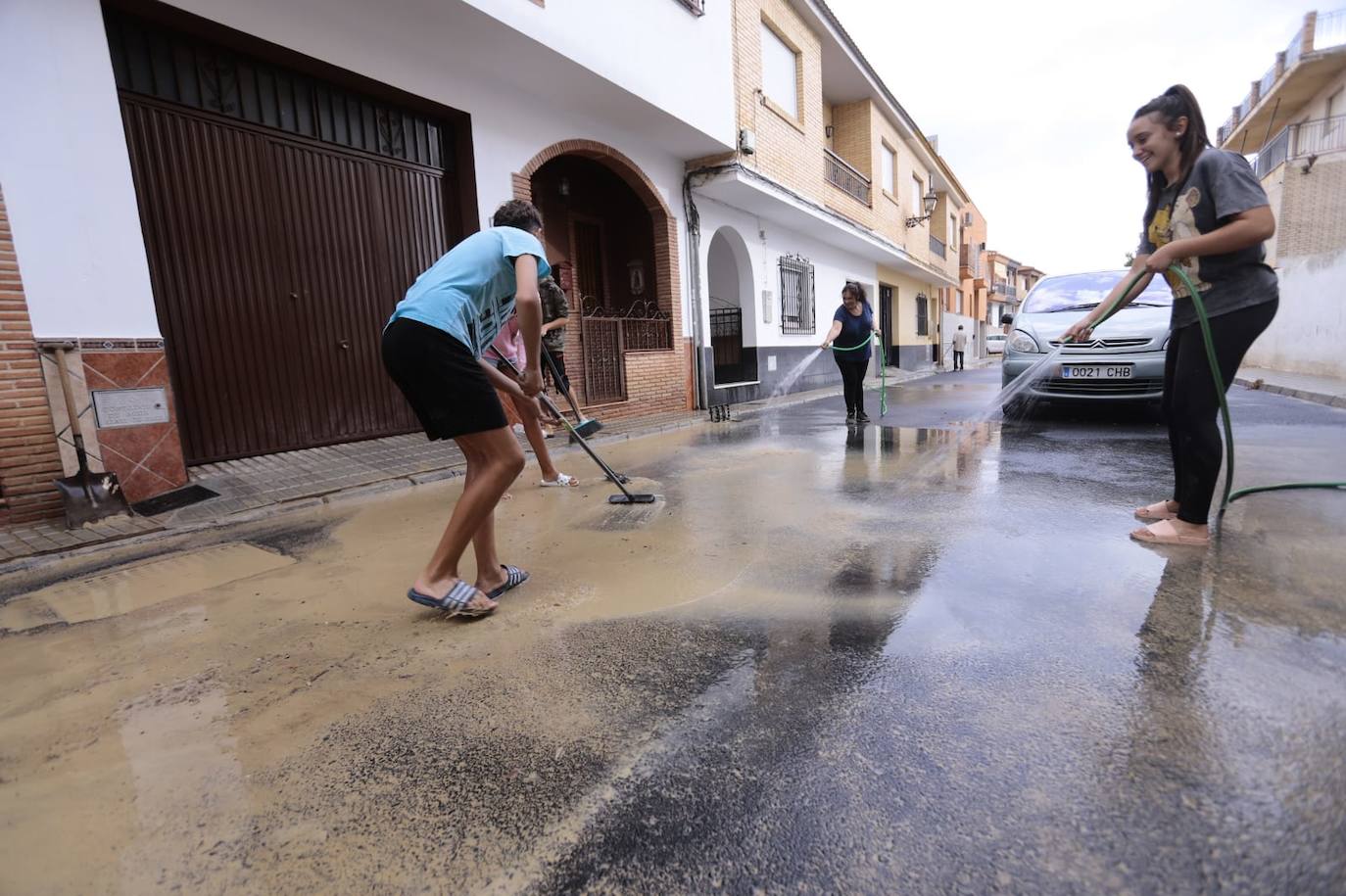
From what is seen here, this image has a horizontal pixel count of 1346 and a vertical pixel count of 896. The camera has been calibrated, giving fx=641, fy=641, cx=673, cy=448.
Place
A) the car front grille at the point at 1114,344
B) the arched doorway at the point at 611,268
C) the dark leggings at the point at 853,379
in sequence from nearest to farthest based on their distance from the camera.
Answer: the car front grille at the point at 1114,344 → the dark leggings at the point at 853,379 → the arched doorway at the point at 611,268

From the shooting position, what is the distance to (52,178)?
4051 mm

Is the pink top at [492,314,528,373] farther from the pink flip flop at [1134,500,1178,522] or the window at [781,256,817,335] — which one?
the window at [781,256,817,335]

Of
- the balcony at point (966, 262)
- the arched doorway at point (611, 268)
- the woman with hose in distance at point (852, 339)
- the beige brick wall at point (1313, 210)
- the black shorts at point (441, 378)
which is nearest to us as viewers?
the black shorts at point (441, 378)

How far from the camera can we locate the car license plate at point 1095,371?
626 centimetres

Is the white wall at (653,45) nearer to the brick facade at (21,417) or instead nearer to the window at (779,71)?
the window at (779,71)

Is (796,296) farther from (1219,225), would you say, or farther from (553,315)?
(1219,225)

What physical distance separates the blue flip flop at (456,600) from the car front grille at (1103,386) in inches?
256

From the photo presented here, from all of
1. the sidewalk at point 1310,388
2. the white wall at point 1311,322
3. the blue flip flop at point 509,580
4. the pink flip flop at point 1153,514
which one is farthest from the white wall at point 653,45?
the white wall at point 1311,322

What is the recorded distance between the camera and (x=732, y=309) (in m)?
12.6

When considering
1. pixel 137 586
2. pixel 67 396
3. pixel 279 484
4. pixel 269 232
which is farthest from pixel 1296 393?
pixel 67 396

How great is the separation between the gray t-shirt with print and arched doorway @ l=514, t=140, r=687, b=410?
6676 millimetres

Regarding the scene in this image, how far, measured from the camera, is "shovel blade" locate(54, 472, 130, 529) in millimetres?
3943

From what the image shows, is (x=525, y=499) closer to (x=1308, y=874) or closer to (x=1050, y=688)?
(x=1050, y=688)

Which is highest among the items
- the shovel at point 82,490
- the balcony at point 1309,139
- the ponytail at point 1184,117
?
the balcony at point 1309,139
